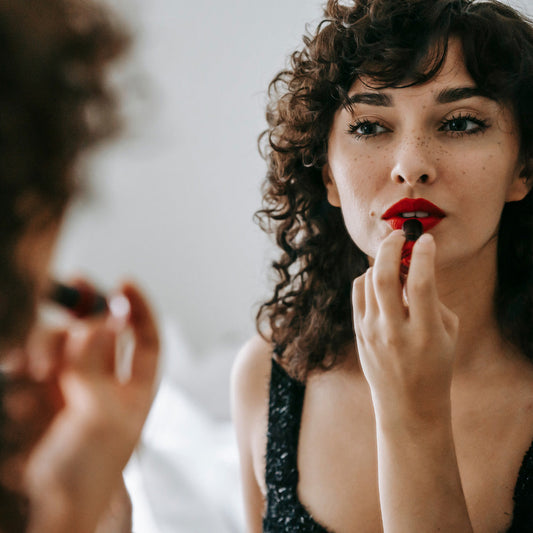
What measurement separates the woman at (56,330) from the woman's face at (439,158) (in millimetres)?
390

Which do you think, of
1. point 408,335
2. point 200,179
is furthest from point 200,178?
point 408,335

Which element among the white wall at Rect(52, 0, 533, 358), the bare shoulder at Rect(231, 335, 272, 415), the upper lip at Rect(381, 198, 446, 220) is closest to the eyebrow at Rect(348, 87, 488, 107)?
the upper lip at Rect(381, 198, 446, 220)

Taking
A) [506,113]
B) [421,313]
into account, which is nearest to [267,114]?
[506,113]

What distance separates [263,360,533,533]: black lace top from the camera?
0.81m

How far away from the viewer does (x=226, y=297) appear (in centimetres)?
176

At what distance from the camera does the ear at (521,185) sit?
2.51 feet

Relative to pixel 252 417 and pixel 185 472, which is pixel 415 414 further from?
pixel 185 472

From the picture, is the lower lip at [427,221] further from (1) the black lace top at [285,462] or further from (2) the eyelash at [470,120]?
(1) the black lace top at [285,462]

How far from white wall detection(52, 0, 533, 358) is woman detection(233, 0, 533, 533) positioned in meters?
0.56

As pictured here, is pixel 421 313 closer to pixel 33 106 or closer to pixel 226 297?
pixel 33 106

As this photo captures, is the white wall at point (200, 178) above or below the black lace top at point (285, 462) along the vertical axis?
above

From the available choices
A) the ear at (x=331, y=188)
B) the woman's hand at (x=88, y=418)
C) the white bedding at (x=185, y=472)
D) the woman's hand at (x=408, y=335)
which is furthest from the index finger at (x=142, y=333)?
the white bedding at (x=185, y=472)

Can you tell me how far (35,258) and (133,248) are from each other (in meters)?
1.43

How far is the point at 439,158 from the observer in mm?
690
